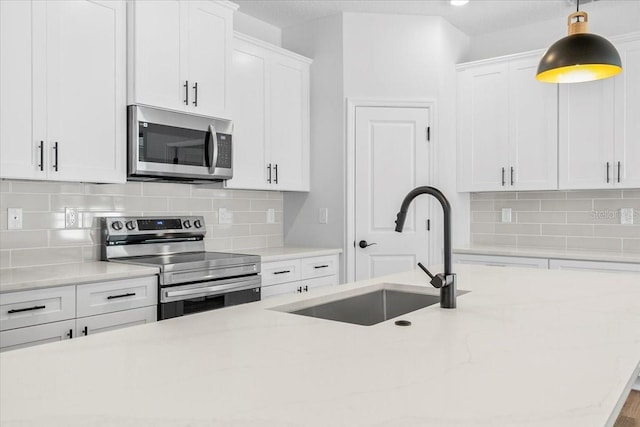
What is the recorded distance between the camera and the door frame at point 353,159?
4.21 metres

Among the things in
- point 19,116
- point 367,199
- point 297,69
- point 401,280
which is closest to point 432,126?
point 367,199

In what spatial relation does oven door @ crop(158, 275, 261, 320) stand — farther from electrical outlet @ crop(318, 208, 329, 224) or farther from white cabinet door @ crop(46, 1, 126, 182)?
electrical outlet @ crop(318, 208, 329, 224)

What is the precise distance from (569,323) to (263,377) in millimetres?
883

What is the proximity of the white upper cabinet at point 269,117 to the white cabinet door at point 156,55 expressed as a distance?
19.0 inches

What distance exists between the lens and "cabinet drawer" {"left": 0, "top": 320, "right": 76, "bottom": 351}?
2176 mm

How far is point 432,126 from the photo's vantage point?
4.28 metres

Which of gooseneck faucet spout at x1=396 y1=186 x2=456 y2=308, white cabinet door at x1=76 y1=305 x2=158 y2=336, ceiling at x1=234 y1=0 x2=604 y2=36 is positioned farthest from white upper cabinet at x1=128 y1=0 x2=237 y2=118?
gooseneck faucet spout at x1=396 y1=186 x2=456 y2=308

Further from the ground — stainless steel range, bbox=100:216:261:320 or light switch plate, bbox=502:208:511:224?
light switch plate, bbox=502:208:511:224

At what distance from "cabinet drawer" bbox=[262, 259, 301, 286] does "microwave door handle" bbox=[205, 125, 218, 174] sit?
75 cm

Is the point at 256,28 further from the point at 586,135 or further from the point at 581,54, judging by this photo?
the point at 581,54

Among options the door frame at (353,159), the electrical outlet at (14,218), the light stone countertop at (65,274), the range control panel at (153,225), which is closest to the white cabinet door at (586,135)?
the door frame at (353,159)

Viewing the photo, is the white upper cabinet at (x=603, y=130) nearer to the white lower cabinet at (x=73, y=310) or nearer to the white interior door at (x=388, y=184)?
the white interior door at (x=388, y=184)

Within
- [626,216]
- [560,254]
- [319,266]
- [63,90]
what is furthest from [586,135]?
[63,90]

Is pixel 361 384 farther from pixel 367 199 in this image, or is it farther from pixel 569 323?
pixel 367 199
